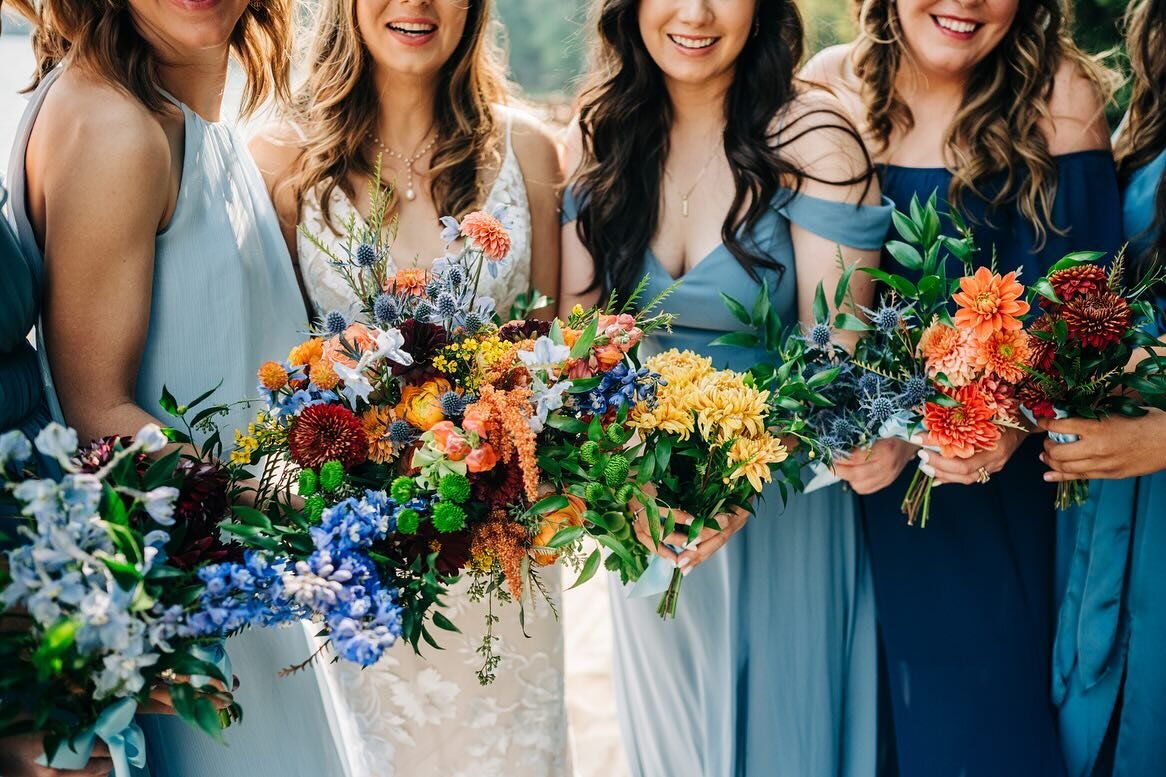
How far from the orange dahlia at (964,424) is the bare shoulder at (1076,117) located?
90 cm

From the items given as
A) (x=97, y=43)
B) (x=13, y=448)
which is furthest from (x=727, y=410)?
(x=97, y=43)

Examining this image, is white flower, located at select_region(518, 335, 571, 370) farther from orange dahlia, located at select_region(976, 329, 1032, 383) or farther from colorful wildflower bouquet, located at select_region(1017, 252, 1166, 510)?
colorful wildflower bouquet, located at select_region(1017, 252, 1166, 510)

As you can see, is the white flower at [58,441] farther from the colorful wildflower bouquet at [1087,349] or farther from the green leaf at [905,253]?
the colorful wildflower bouquet at [1087,349]

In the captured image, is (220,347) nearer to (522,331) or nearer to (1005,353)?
(522,331)

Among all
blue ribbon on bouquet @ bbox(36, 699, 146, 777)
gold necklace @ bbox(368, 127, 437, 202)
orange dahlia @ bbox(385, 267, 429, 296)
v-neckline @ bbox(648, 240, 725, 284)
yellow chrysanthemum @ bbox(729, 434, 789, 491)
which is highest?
gold necklace @ bbox(368, 127, 437, 202)

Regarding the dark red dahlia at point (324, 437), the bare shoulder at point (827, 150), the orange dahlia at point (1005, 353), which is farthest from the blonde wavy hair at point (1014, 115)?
the dark red dahlia at point (324, 437)

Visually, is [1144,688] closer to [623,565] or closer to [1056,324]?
[1056,324]

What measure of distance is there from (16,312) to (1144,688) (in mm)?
2733

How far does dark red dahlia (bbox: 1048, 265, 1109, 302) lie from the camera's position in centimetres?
205

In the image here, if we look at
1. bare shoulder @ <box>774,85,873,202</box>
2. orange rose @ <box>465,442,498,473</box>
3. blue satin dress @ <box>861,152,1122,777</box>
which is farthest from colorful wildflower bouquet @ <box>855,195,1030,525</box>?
orange rose @ <box>465,442,498,473</box>

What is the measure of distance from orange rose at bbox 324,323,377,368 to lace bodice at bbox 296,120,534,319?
64 cm

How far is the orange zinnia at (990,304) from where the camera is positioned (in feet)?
6.62

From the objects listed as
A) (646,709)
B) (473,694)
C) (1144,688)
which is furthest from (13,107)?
(1144,688)

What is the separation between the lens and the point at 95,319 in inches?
78.5
